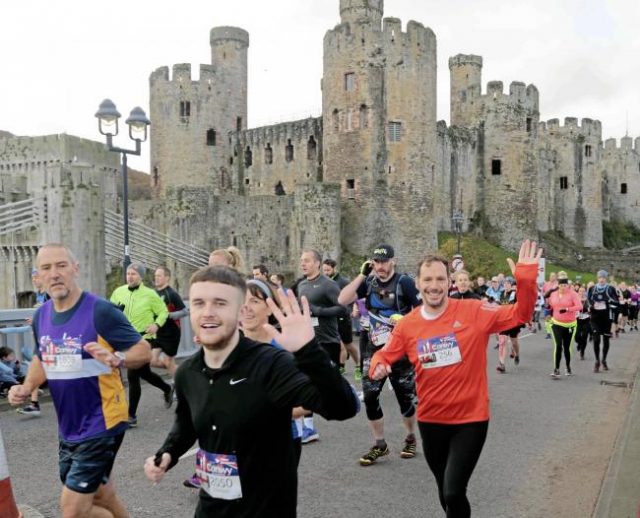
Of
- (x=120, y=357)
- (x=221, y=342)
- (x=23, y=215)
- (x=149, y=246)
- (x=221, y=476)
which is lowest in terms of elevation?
(x=221, y=476)

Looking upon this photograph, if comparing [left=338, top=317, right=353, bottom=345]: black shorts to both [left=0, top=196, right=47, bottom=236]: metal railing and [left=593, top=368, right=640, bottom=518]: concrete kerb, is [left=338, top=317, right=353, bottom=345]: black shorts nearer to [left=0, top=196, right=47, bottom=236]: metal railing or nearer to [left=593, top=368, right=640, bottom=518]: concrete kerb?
[left=593, top=368, right=640, bottom=518]: concrete kerb

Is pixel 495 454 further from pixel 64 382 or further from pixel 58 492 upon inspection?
pixel 64 382

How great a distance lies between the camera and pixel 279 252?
41.1 m

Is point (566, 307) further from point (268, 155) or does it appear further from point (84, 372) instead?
point (268, 155)

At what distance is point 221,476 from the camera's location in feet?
9.86

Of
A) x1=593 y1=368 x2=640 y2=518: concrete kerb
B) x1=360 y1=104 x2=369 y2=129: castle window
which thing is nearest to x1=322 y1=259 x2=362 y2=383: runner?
x1=593 y1=368 x2=640 y2=518: concrete kerb

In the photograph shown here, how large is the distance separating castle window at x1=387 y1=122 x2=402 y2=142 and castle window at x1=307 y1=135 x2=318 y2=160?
473 inches

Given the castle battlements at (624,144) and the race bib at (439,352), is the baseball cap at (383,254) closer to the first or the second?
the race bib at (439,352)

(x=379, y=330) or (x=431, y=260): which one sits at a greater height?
(x=431, y=260)

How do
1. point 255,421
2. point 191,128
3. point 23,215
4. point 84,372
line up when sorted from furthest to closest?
1. point 191,128
2. point 23,215
3. point 84,372
4. point 255,421

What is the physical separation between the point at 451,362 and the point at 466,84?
1972 inches

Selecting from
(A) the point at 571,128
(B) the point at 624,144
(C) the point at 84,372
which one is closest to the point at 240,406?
(C) the point at 84,372

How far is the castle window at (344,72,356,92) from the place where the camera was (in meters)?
39.3

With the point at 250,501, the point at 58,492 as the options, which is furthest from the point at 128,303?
the point at 250,501
